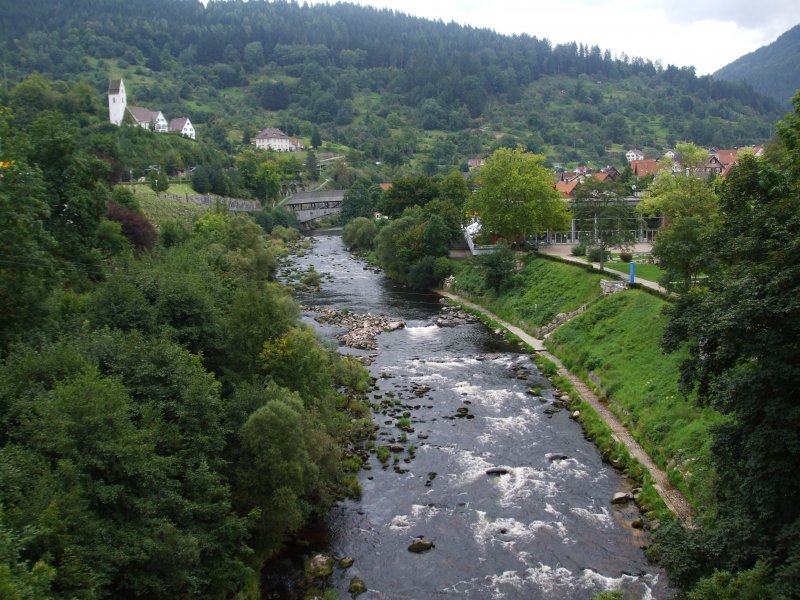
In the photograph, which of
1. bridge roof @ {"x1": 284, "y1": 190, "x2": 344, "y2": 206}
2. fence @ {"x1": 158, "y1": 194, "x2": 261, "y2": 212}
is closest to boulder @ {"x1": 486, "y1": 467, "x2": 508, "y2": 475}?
fence @ {"x1": 158, "y1": 194, "x2": 261, "y2": 212}

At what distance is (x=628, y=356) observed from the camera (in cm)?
3148

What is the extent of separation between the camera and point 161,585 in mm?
13758

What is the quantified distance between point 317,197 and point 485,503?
96.6 meters

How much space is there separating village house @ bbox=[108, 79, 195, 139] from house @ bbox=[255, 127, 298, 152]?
54.7 ft

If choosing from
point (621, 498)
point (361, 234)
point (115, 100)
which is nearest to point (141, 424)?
point (621, 498)

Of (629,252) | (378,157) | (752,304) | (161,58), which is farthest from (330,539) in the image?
(161,58)

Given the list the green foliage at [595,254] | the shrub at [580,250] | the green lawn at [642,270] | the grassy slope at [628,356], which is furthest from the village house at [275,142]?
the green lawn at [642,270]

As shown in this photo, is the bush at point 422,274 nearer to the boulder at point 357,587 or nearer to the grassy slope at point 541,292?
the grassy slope at point 541,292

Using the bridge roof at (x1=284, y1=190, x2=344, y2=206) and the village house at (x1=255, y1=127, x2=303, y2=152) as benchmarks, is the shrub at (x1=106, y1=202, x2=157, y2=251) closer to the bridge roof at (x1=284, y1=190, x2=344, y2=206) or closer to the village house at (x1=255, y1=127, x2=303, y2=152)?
the bridge roof at (x1=284, y1=190, x2=344, y2=206)

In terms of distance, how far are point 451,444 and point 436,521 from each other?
5.82 m

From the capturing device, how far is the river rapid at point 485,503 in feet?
57.7

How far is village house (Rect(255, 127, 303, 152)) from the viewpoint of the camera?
142 metres

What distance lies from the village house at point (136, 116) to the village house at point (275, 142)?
1667 cm

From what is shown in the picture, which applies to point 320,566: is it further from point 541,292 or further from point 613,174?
point 613,174
